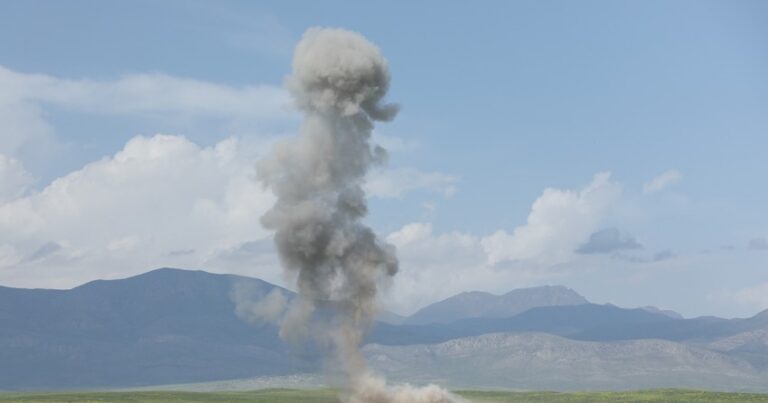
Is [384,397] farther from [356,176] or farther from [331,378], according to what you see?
[356,176]

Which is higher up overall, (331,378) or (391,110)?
(391,110)

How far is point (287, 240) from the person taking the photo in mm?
116062

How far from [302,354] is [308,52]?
35.6 meters

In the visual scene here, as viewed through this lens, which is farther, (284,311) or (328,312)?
(284,311)

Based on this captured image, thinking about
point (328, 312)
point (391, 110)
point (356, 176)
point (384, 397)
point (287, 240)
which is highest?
point (391, 110)

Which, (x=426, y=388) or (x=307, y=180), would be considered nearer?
(x=307, y=180)

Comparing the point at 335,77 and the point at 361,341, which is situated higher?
the point at 335,77

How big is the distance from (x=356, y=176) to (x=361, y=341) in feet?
64.1

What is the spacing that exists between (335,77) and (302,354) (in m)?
32.5

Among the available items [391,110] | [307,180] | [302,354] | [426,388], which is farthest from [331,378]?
[391,110]

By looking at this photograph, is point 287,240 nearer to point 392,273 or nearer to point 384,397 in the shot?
point 392,273

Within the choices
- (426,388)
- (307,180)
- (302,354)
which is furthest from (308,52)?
(426,388)

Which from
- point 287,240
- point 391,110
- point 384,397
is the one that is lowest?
point 384,397

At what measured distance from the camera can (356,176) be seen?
118438 millimetres
